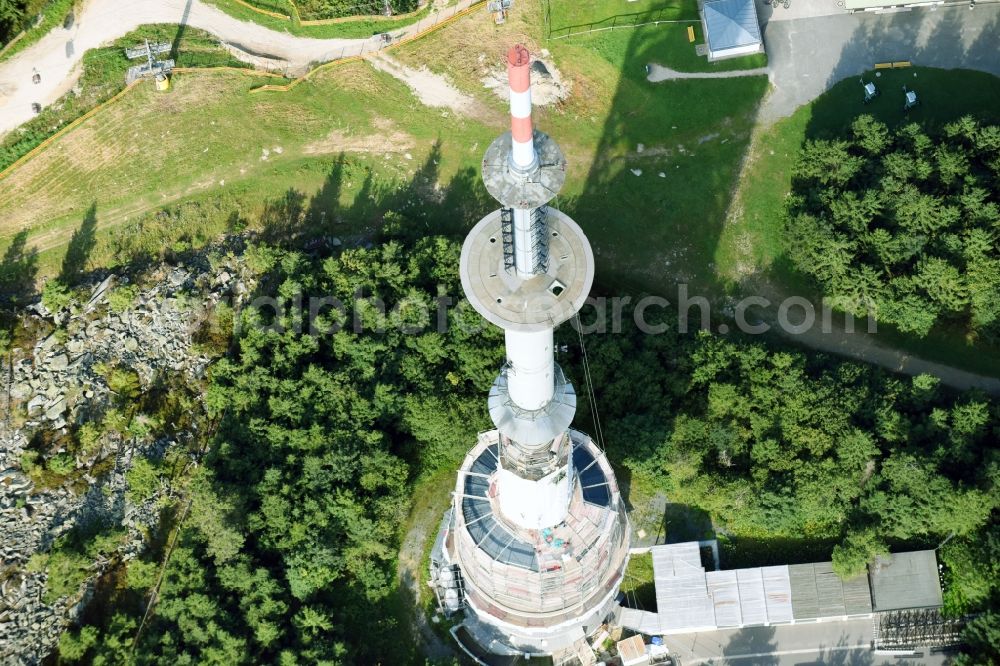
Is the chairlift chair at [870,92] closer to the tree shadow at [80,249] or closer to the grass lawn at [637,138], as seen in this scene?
the grass lawn at [637,138]

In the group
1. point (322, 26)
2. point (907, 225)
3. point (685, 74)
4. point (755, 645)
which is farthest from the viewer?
point (322, 26)

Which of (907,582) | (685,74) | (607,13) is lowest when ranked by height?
(907,582)

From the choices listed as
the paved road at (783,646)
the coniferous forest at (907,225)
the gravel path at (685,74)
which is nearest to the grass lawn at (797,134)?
the coniferous forest at (907,225)

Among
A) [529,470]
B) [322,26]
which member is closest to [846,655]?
[529,470]

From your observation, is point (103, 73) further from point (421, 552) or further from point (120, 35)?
point (421, 552)

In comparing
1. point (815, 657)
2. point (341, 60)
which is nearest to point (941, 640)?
point (815, 657)

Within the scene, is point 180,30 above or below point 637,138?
above
